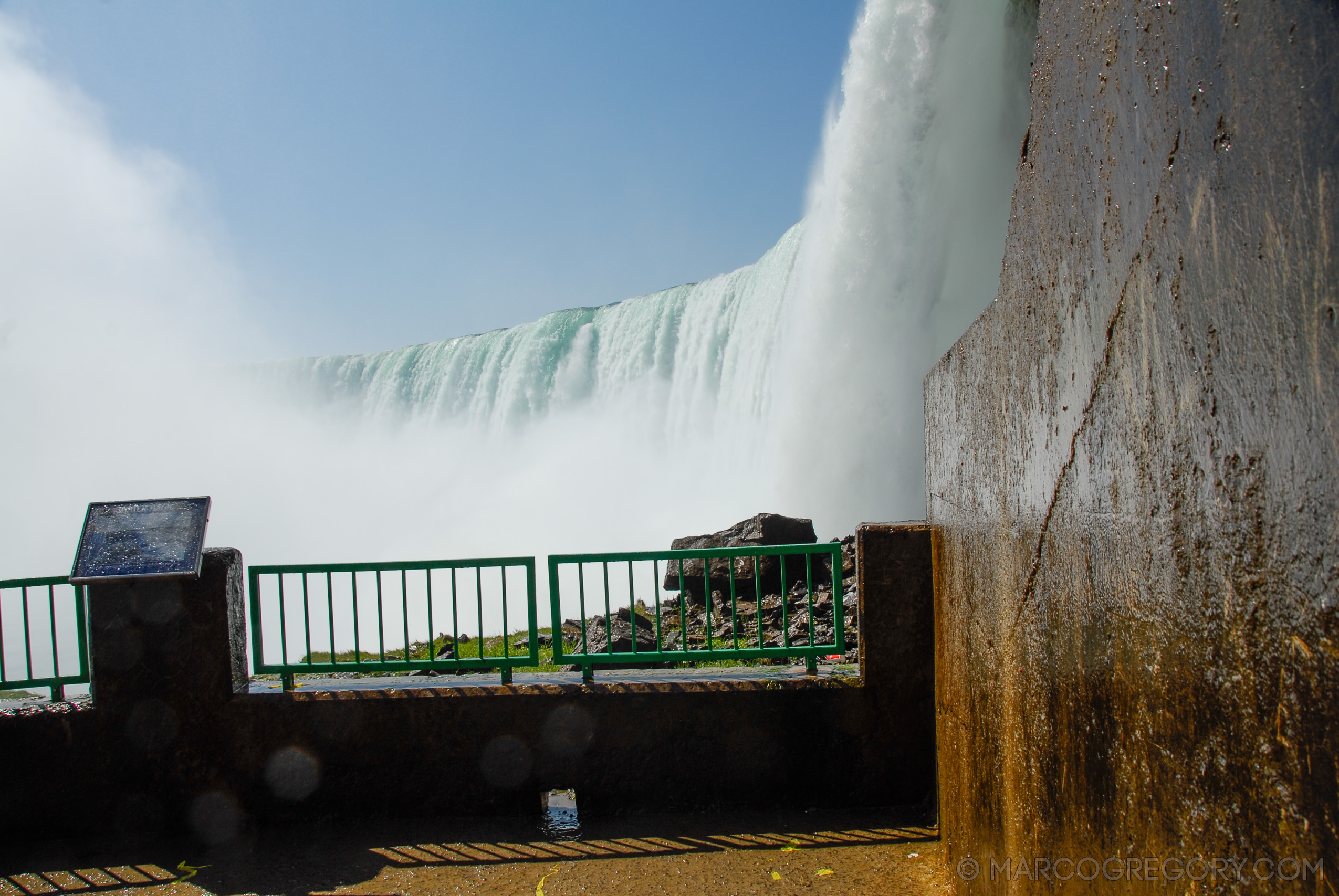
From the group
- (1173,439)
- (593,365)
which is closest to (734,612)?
(1173,439)

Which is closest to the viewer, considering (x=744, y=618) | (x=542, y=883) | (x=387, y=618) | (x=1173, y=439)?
(x=1173, y=439)

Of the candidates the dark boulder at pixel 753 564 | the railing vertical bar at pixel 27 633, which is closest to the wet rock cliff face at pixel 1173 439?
the railing vertical bar at pixel 27 633

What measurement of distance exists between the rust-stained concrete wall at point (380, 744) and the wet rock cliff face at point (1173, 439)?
7.76ft

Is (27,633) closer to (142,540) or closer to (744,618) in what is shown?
(142,540)

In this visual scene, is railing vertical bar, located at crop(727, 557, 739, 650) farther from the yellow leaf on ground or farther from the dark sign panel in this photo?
the dark sign panel

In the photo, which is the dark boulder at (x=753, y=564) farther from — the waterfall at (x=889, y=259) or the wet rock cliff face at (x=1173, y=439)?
the wet rock cliff face at (x=1173, y=439)

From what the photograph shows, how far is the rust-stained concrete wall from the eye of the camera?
4953 mm

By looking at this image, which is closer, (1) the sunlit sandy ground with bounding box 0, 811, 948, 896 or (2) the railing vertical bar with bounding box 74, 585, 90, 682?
(1) the sunlit sandy ground with bounding box 0, 811, 948, 896

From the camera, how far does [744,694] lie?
16.3ft

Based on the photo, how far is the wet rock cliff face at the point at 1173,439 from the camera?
1117mm

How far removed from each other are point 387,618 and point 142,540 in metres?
17.7

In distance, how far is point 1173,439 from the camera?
1473 mm

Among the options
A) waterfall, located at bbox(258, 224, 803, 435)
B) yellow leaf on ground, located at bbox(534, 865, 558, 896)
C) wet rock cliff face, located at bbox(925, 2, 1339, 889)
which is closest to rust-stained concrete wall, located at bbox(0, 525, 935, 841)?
yellow leaf on ground, located at bbox(534, 865, 558, 896)

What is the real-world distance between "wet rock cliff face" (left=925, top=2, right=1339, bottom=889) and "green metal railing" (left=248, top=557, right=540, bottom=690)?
10.4 feet
